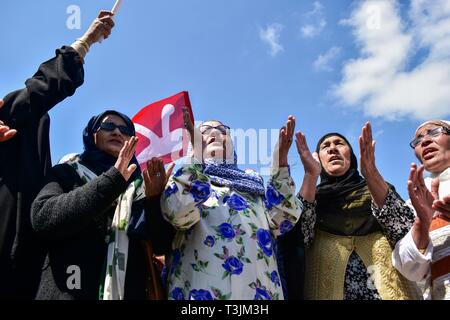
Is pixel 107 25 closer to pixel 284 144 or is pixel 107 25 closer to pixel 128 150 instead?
pixel 128 150

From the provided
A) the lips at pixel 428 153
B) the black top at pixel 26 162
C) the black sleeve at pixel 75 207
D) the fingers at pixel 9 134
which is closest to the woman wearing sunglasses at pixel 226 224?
the black sleeve at pixel 75 207

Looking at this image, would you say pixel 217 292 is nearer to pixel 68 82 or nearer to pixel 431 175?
pixel 68 82

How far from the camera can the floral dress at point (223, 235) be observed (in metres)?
2.54

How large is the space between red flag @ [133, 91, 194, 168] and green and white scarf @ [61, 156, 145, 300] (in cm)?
281

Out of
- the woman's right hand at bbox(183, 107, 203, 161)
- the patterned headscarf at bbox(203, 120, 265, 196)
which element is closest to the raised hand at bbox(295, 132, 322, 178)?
the patterned headscarf at bbox(203, 120, 265, 196)

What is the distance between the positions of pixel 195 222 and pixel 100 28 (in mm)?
1619

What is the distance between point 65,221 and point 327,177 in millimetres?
1900

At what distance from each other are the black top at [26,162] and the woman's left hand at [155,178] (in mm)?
659

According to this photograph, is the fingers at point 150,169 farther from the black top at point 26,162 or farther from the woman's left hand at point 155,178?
the black top at point 26,162

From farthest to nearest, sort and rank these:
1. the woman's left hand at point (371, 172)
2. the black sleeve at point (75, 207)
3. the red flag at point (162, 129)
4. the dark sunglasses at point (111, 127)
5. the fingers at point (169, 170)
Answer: the red flag at point (162, 129) < the dark sunglasses at point (111, 127) < the woman's left hand at point (371, 172) < the fingers at point (169, 170) < the black sleeve at point (75, 207)

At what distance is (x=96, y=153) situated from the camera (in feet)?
9.80

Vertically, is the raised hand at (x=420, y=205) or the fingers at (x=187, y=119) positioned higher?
the fingers at (x=187, y=119)

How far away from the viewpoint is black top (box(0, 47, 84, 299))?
99.9 inches

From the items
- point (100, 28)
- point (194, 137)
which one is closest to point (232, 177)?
point (194, 137)
